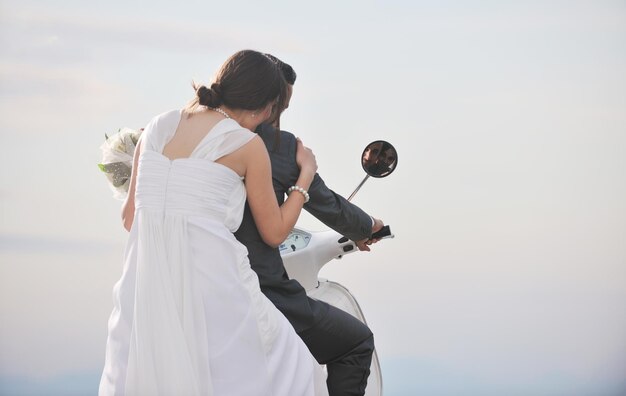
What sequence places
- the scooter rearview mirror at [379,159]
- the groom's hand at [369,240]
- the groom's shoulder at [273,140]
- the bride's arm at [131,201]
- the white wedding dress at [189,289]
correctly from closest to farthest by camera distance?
1. the white wedding dress at [189,289]
2. the bride's arm at [131,201]
3. the groom's shoulder at [273,140]
4. the scooter rearview mirror at [379,159]
5. the groom's hand at [369,240]

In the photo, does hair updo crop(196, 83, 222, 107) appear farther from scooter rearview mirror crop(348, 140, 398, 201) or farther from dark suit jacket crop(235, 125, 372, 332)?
scooter rearview mirror crop(348, 140, 398, 201)

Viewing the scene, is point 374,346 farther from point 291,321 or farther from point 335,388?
point 291,321

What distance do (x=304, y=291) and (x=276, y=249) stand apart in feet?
0.64

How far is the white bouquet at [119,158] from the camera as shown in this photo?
3348 mm

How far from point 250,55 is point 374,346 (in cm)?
111

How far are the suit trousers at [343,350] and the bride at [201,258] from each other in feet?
1.00

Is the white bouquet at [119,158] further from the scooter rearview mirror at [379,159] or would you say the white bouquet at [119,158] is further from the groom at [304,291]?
the scooter rearview mirror at [379,159]

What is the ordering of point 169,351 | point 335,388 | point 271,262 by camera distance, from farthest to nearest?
point 335,388 → point 271,262 → point 169,351

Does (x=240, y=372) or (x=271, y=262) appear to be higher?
(x=271, y=262)

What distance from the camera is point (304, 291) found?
330cm

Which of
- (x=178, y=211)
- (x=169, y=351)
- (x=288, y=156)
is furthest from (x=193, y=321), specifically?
(x=288, y=156)

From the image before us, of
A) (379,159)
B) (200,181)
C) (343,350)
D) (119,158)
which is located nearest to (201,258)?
(200,181)

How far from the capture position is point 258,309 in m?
3.03

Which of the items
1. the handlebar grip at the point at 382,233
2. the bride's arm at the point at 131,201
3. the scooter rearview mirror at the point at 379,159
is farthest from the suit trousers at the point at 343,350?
the bride's arm at the point at 131,201
